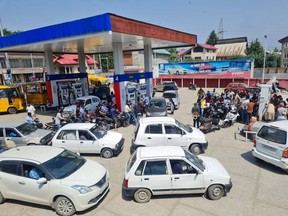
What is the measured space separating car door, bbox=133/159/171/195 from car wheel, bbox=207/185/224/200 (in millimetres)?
1117

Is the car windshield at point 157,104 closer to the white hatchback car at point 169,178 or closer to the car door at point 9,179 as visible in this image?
the white hatchback car at point 169,178

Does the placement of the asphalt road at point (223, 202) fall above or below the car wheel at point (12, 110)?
below

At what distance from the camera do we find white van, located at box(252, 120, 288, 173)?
674 centimetres

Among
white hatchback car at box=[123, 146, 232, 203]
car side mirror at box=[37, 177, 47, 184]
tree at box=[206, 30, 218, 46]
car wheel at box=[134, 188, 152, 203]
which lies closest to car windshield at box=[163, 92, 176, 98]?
white hatchback car at box=[123, 146, 232, 203]

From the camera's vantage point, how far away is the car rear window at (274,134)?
6.80m

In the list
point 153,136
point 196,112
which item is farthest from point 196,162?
point 196,112

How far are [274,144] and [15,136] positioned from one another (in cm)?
1026

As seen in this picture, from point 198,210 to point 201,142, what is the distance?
11.7 feet

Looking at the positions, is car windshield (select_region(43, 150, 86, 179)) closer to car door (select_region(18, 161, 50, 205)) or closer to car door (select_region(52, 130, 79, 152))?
car door (select_region(18, 161, 50, 205))

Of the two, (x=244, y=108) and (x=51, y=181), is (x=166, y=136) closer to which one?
(x=51, y=181)

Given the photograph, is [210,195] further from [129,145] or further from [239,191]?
[129,145]

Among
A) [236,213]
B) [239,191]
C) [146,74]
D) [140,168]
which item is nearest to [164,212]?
[140,168]

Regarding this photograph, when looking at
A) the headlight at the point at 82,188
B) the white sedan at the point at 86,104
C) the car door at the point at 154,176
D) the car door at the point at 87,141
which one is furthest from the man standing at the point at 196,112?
the headlight at the point at 82,188

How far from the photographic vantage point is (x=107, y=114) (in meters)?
13.6
